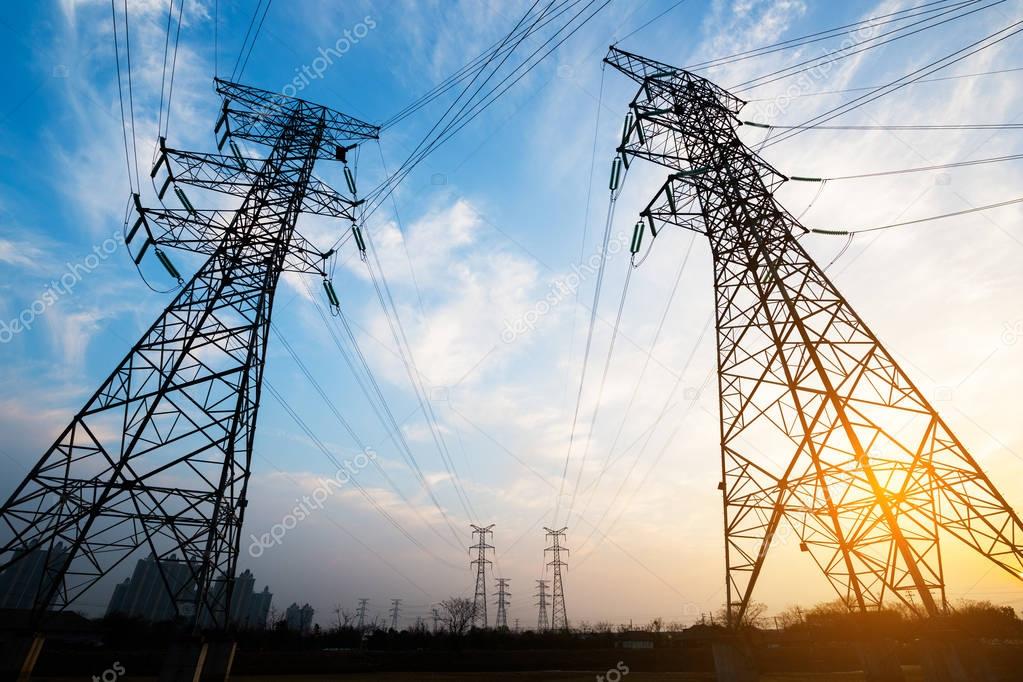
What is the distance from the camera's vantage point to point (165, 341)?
43.7 ft

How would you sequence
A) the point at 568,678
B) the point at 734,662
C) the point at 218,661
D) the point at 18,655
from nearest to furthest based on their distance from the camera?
the point at 18,655 < the point at 218,661 < the point at 734,662 < the point at 568,678

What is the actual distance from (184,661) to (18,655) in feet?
10.6

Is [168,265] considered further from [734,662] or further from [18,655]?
[734,662]

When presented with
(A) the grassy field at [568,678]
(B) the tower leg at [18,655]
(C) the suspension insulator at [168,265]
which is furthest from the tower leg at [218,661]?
(A) the grassy field at [568,678]

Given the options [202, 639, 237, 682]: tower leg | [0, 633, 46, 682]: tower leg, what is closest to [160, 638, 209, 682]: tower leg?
[202, 639, 237, 682]: tower leg

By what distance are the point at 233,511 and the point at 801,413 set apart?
594 inches

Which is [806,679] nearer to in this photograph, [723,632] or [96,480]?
[723,632]

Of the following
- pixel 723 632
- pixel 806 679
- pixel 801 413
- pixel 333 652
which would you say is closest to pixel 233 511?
pixel 723 632

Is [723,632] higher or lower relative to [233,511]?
lower

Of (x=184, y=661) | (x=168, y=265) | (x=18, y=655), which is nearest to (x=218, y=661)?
(x=184, y=661)

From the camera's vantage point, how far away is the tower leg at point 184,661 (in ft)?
34.1

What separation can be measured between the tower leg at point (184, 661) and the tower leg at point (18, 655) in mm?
2490

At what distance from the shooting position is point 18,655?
10.1 metres

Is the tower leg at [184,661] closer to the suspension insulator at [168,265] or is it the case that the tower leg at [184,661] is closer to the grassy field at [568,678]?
the suspension insulator at [168,265]
